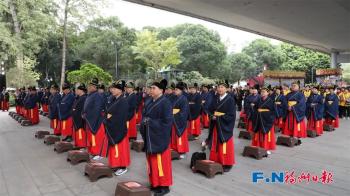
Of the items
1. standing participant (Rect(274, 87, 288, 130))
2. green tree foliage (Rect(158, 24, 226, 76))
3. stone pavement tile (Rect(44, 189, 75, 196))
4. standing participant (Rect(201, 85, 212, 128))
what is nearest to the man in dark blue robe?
standing participant (Rect(201, 85, 212, 128))

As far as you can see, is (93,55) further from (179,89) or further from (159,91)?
(159,91)

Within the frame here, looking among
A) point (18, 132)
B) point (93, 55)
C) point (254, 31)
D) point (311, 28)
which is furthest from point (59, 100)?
point (93, 55)

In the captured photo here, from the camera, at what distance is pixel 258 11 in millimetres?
16219

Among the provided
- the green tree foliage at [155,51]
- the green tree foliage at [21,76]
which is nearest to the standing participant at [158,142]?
the green tree foliage at [21,76]

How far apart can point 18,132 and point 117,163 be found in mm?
8212

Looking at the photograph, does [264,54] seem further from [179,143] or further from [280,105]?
[179,143]

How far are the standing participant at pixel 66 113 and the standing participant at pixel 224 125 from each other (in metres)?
5.40

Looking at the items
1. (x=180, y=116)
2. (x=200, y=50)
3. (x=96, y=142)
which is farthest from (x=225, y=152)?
(x=200, y=50)

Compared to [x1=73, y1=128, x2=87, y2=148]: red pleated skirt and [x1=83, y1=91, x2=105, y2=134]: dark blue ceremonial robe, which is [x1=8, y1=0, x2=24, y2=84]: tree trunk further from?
[x1=83, y1=91, x2=105, y2=134]: dark blue ceremonial robe

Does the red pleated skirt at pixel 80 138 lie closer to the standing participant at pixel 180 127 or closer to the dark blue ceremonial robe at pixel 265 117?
the standing participant at pixel 180 127

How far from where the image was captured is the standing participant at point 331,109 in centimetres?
1360

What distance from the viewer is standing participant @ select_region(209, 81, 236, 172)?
6.94 meters

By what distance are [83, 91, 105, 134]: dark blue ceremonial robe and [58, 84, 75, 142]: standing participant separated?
8.63ft

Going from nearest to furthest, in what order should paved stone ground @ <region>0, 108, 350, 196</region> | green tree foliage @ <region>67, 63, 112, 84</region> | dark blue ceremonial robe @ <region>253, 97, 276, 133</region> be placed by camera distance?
paved stone ground @ <region>0, 108, 350, 196</region>
dark blue ceremonial robe @ <region>253, 97, 276, 133</region>
green tree foliage @ <region>67, 63, 112, 84</region>
